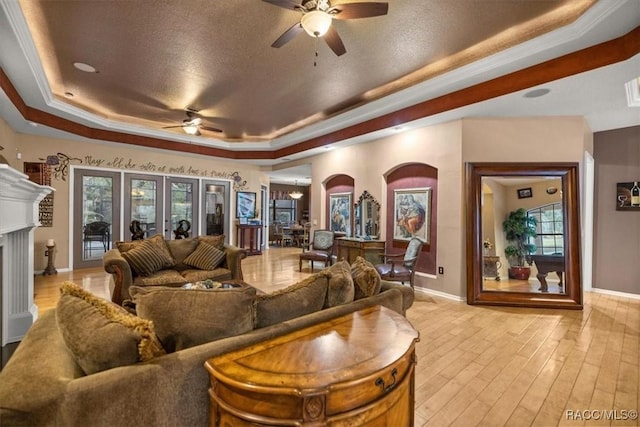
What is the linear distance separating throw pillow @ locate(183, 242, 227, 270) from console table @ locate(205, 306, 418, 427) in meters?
3.16

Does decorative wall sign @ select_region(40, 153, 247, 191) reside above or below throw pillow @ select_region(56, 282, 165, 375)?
above

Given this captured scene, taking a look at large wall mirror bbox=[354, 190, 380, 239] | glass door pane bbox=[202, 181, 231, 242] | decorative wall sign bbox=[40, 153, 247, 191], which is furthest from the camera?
glass door pane bbox=[202, 181, 231, 242]

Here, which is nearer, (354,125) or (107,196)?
(354,125)

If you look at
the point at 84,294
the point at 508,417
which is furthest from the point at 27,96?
the point at 508,417

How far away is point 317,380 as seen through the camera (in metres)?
1.03

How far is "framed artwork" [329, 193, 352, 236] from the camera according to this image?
21.6ft

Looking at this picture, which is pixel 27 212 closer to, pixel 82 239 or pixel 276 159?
pixel 82 239

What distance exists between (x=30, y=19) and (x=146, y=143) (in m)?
3.99

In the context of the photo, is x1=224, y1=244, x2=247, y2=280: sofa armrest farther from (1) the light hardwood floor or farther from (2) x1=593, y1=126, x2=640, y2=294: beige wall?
(2) x1=593, y1=126, x2=640, y2=294: beige wall

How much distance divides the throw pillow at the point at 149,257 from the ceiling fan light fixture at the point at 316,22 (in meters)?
3.37

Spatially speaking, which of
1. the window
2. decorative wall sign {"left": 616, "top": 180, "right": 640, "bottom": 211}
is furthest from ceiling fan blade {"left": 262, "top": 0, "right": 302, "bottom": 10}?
decorative wall sign {"left": 616, "top": 180, "right": 640, "bottom": 211}

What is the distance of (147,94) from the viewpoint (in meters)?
4.80

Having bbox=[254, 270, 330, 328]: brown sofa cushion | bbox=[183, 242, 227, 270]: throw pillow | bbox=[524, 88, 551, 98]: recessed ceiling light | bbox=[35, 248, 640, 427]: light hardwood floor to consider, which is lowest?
bbox=[35, 248, 640, 427]: light hardwood floor

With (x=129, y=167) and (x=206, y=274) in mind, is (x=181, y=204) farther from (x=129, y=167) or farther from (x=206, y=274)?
(x=206, y=274)
